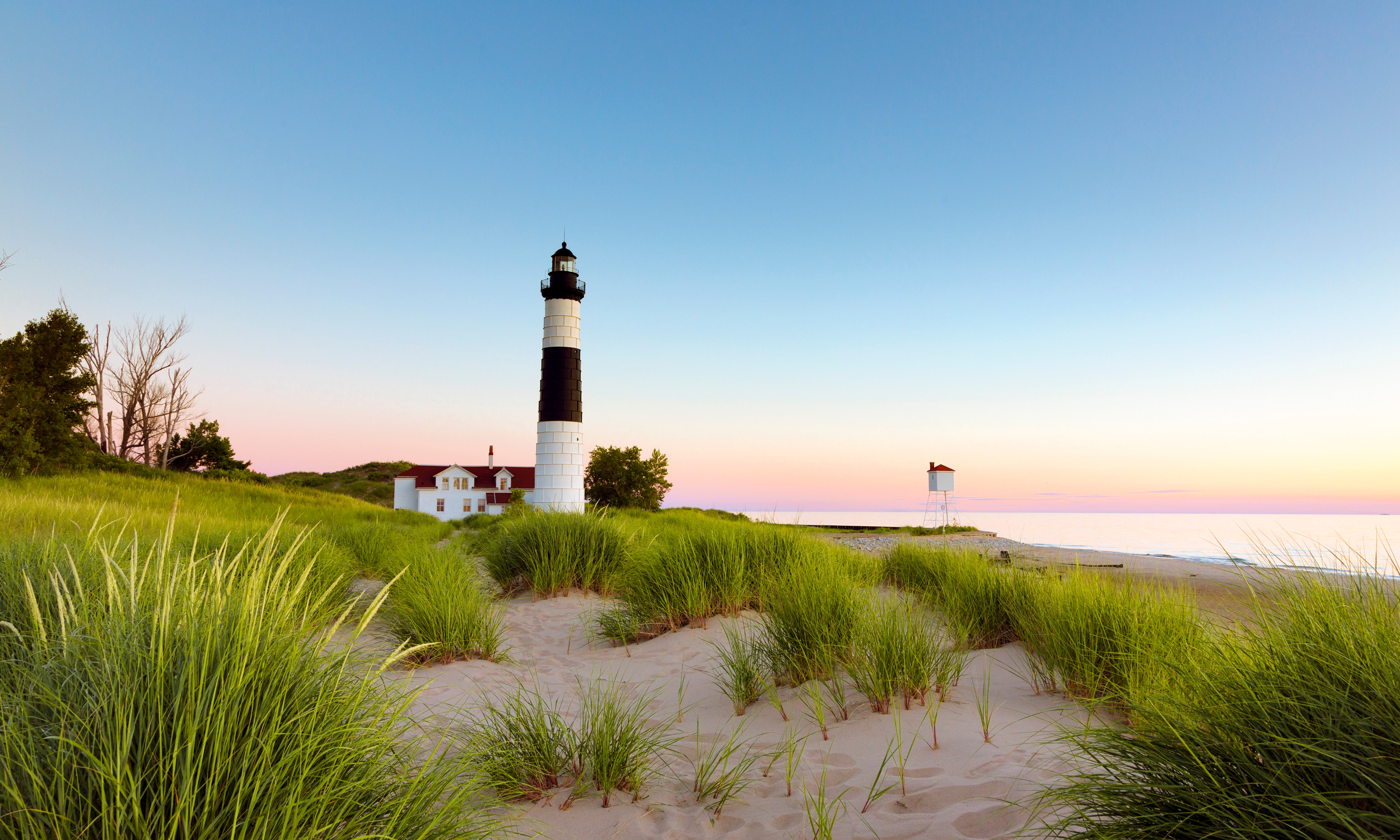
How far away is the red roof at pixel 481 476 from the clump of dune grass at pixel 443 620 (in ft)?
114

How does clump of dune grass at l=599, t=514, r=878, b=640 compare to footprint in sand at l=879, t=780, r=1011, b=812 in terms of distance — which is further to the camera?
clump of dune grass at l=599, t=514, r=878, b=640

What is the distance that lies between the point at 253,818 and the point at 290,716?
39 centimetres

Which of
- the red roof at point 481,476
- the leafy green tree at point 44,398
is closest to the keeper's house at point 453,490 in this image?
the red roof at point 481,476

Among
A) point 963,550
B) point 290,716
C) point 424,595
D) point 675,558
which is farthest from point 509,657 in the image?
point 963,550

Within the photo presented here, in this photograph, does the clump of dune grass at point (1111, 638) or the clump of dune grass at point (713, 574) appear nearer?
the clump of dune grass at point (1111, 638)

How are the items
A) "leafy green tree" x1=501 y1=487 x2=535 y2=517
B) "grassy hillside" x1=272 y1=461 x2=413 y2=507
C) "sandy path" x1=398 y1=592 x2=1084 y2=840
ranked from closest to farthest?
"sandy path" x1=398 y1=592 x2=1084 y2=840 → "leafy green tree" x1=501 y1=487 x2=535 y2=517 → "grassy hillside" x1=272 y1=461 x2=413 y2=507

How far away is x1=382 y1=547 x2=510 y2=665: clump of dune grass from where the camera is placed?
561cm

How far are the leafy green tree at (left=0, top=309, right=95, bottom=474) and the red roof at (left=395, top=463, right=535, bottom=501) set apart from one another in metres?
18.6

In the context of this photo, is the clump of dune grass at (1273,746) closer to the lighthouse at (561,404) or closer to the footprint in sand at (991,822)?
the footprint in sand at (991,822)

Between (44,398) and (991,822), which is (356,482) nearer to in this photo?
(44,398)

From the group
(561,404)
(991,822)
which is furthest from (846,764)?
(561,404)

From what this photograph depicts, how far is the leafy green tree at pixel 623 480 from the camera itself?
38531mm

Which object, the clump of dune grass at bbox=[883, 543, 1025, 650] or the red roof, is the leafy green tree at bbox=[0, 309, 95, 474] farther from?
the clump of dune grass at bbox=[883, 543, 1025, 650]

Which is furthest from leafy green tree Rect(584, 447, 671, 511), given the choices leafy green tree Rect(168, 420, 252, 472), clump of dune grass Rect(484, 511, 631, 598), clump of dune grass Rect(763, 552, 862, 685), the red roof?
clump of dune grass Rect(763, 552, 862, 685)
